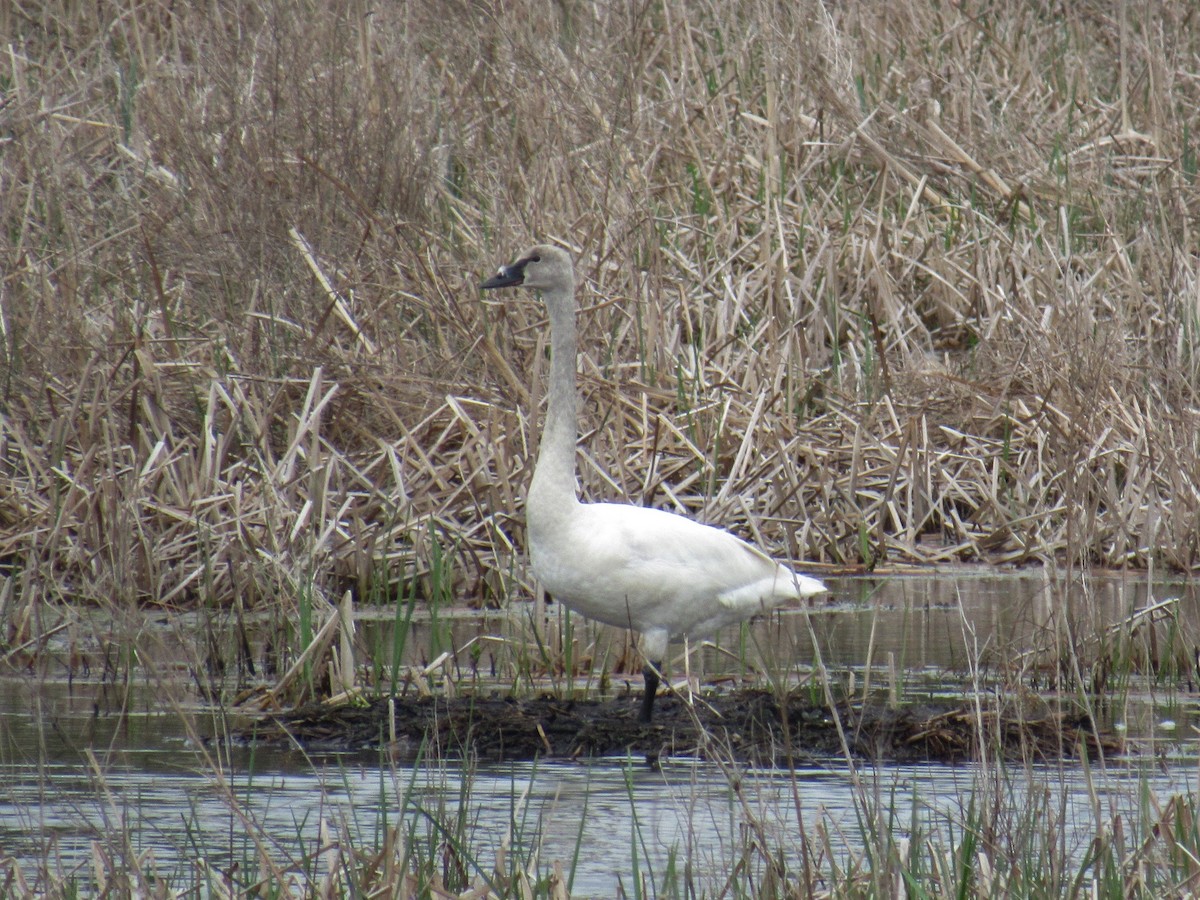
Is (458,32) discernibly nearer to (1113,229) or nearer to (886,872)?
(1113,229)

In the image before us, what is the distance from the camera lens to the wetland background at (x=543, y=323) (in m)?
7.62

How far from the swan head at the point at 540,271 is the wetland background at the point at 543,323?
3.80ft

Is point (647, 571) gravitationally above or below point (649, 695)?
above

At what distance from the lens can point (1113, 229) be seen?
1066 cm

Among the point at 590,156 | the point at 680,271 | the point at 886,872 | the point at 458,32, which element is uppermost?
the point at 458,32

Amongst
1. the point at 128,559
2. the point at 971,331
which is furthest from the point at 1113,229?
the point at 128,559

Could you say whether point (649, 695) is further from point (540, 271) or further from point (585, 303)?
point (585, 303)

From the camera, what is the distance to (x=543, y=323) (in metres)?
9.31

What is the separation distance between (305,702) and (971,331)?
543 centimetres

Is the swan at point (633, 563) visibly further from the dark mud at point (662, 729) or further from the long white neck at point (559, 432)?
→ the dark mud at point (662, 729)

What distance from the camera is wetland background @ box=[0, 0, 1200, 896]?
7.62m

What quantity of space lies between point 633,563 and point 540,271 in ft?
3.88

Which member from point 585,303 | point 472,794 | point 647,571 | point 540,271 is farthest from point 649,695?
point 585,303

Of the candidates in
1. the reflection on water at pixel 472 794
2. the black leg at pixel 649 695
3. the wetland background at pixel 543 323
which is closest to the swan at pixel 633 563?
the black leg at pixel 649 695
